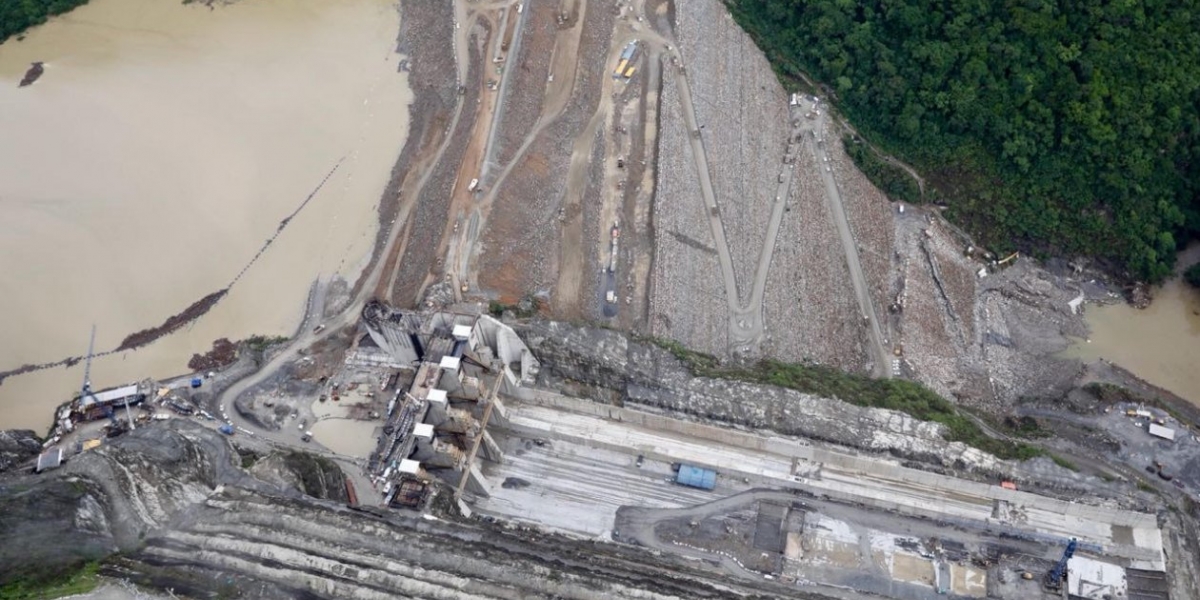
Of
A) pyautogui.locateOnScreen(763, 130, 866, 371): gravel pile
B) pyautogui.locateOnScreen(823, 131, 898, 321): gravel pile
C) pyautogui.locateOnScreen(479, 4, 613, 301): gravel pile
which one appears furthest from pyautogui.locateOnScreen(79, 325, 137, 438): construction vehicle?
pyautogui.locateOnScreen(823, 131, 898, 321): gravel pile

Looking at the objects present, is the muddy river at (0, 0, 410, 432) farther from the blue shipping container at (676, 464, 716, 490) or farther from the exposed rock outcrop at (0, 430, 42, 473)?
the blue shipping container at (676, 464, 716, 490)

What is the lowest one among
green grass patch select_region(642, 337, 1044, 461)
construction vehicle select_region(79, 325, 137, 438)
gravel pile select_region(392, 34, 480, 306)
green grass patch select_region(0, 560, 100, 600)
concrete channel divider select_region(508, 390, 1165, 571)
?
green grass patch select_region(0, 560, 100, 600)

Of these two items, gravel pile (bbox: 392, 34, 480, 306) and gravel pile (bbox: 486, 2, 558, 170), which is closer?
gravel pile (bbox: 392, 34, 480, 306)

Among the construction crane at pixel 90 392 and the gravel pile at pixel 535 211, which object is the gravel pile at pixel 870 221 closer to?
the gravel pile at pixel 535 211

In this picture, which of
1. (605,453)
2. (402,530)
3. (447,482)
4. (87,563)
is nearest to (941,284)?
(605,453)

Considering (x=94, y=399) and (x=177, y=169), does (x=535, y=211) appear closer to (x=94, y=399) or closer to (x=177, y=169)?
(x=177, y=169)

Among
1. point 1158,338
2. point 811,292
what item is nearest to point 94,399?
point 811,292
